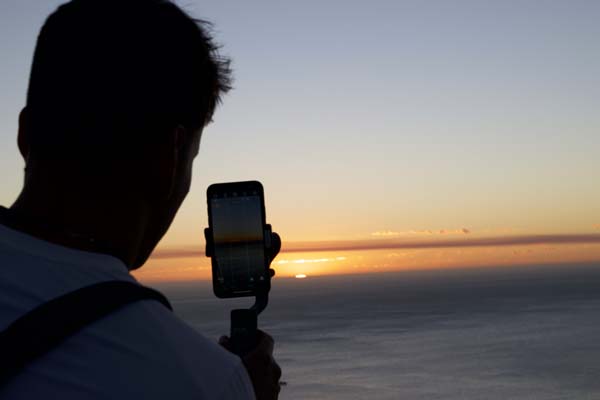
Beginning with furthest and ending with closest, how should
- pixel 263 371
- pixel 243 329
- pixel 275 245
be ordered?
pixel 275 245, pixel 243 329, pixel 263 371

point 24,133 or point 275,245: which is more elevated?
point 24,133

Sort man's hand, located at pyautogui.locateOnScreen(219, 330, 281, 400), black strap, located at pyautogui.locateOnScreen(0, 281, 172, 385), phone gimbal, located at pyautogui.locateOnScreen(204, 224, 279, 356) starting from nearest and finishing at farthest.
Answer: black strap, located at pyautogui.locateOnScreen(0, 281, 172, 385)
man's hand, located at pyautogui.locateOnScreen(219, 330, 281, 400)
phone gimbal, located at pyautogui.locateOnScreen(204, 224, 279, 356)

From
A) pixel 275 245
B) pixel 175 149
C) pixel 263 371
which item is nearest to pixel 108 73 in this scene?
pixel 175 149

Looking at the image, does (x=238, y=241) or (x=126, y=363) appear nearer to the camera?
(x=126, y=363)

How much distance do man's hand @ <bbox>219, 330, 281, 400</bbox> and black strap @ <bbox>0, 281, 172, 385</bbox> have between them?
69cm

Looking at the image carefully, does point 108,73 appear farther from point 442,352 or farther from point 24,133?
point 442,352

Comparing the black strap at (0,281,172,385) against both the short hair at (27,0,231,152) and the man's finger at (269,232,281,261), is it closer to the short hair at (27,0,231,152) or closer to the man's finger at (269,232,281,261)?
the short hair at (27,0,231,152)

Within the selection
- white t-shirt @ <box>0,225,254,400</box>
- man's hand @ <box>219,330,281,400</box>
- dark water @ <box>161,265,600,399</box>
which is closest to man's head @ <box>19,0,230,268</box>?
white t-shirt @ <box>0,225,254,400</box>

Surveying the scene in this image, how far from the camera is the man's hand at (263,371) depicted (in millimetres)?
1700

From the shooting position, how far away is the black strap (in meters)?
1.06

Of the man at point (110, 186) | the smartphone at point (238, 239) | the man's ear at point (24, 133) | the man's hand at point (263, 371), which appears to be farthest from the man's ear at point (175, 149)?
the smartphone at point (238, 239)

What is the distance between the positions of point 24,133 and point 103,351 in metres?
0.58

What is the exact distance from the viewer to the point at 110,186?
53.2 inches

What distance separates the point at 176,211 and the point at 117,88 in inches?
13.9
